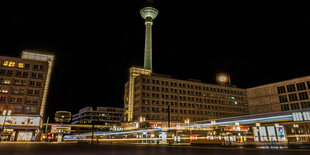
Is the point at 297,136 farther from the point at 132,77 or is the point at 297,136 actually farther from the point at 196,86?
the point at 132,77

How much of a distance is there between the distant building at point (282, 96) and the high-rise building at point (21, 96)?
94.1m

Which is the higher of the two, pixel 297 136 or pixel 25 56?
pixel 25 56

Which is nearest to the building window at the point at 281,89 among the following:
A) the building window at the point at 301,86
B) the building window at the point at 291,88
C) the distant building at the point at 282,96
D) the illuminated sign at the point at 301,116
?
the distant building at the point at 282,96

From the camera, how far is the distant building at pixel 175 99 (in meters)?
89.1

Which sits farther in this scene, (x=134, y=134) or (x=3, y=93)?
(x=134, y=134)

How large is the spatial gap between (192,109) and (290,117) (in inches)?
2231

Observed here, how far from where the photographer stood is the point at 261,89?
97.9 meters

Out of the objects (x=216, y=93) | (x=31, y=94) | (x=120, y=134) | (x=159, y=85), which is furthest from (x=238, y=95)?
(x=31, y=94)

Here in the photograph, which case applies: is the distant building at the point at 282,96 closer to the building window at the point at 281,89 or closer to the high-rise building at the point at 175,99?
the building window at the point at 281,89

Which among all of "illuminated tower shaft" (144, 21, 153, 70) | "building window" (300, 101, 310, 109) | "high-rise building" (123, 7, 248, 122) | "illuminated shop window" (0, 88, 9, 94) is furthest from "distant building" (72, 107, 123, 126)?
"building window" (300, 101, 310, 109)

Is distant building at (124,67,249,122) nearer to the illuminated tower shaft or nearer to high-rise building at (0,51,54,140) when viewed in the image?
the illuminated tower shaft

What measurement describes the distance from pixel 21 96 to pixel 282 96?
104 metres

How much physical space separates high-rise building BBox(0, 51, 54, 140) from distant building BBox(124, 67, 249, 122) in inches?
1433

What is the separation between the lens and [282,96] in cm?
8906
